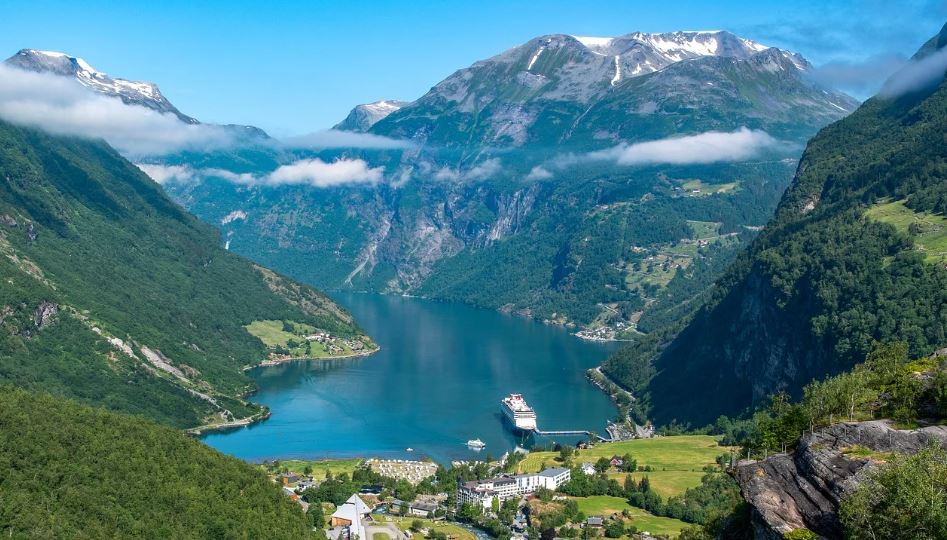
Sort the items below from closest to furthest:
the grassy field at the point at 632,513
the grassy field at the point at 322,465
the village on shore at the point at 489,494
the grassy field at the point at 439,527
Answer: the grassy field at the point at 632,513
the village on shore at the point at 489,494
the grassy field at the point at 439,527
the grassy field at the point at 322,465

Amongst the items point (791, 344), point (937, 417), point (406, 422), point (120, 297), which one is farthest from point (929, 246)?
point (120, 297)

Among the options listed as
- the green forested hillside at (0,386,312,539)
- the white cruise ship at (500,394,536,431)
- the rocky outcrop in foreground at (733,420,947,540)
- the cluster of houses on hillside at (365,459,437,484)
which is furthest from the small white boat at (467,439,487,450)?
the rocky outcrop in foreground at (733,420,947,540)

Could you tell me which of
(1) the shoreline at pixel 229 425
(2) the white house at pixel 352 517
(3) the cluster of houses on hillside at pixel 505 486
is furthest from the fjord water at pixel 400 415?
(2) the white house at pixel 352 517

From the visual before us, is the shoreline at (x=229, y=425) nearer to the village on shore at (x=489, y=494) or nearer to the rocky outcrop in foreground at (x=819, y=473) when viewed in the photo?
the village on shore at (x=489, y=494)

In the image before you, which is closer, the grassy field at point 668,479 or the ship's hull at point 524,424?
the grassy field at point 668,479

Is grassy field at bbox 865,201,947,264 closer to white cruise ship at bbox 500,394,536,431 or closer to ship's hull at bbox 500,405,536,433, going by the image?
ship's hull at bbox 500,405,536,433

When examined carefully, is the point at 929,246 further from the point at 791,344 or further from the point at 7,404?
the point at 7,404
